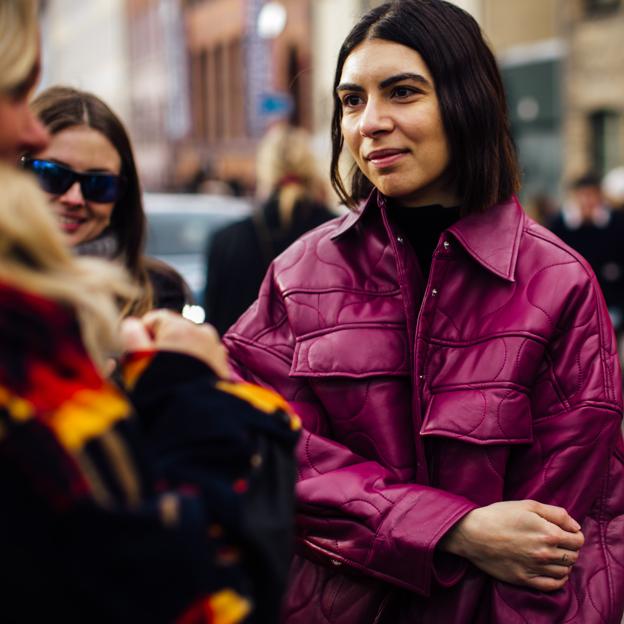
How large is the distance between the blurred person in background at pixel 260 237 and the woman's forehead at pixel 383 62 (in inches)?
124

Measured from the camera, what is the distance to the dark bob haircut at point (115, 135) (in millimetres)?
2961

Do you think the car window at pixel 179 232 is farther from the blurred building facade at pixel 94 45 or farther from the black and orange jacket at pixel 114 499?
the blurred building facade at pixel 94 45

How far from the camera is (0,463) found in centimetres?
114

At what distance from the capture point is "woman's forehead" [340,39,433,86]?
88.2 inches

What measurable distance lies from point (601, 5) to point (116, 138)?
17500 millimetres

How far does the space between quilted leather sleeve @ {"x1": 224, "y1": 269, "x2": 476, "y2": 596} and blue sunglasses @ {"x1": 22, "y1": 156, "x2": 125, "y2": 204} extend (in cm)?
84

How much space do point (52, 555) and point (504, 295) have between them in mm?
1302

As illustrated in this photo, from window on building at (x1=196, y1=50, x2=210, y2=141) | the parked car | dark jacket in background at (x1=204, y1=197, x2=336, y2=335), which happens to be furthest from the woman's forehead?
window on building at (x1=196, y1=50, x2=210, y2=141)

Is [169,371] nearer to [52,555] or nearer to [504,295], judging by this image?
[52,555]

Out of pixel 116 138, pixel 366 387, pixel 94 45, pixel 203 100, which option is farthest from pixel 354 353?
pixel 94 45

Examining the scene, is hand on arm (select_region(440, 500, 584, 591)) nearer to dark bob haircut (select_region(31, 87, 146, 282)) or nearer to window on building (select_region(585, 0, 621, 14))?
dark bob haircut (select_region(31, 87, 146, 282))

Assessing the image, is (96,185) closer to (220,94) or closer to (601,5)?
(601,5)

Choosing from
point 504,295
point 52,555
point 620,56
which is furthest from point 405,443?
point 620,56

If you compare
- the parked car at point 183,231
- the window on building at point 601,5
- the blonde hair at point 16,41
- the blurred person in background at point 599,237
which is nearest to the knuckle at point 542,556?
the blonde hair at point 16,41
